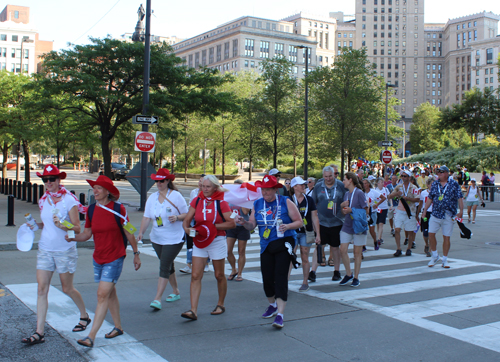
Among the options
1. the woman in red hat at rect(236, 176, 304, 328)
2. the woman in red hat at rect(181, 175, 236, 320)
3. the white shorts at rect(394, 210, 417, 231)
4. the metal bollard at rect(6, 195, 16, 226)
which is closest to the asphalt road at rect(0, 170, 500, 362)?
the woman in red hat at rect(236, 176, 304, 328)

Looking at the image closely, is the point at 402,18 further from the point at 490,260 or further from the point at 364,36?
the point at 490,260

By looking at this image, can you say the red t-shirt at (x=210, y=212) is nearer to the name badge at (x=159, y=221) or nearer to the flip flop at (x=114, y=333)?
the name badge at (x=159, y=221)

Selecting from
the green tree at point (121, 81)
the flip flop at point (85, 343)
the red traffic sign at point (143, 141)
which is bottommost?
the flip flop at point (85, 343)

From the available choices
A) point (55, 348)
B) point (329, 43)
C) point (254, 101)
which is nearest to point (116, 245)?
point (55, 348)

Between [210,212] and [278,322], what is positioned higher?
[210,212]

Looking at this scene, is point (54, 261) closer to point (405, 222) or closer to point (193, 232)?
point (193, 232)

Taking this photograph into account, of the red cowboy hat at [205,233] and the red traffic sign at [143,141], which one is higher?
the red traffic sign at [143,141]

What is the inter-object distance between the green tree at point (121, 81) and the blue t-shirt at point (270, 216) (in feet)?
44.5

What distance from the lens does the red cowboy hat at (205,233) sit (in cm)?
595

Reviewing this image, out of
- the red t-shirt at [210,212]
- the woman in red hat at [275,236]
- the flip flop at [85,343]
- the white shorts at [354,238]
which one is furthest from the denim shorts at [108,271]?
the white shorts at [354,238]

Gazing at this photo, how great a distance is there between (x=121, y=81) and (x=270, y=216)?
16.6m

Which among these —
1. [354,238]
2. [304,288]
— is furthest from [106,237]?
[354,238]

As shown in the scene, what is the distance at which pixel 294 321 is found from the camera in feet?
20.0

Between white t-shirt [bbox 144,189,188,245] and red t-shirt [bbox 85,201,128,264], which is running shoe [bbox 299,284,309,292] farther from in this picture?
red t-shirt [bbox 85,201,128,264]
